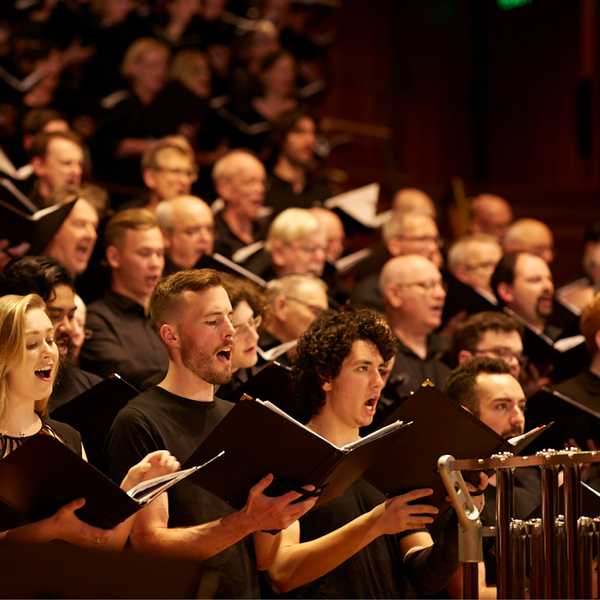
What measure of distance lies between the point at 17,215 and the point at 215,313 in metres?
1.32

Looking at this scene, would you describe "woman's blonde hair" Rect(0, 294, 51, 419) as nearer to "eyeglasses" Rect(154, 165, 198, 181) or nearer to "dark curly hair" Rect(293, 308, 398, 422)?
"dark curly hair" Rect(293, 308, 398, 422)

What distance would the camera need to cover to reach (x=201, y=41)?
829 cm

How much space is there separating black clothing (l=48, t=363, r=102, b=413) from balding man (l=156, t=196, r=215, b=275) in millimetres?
1333

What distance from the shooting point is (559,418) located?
14.0 feet

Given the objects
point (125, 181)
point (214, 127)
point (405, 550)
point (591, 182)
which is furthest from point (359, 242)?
point (405, 550)

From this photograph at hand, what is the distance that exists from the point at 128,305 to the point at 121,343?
213 millimetres

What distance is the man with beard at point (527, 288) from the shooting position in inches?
236

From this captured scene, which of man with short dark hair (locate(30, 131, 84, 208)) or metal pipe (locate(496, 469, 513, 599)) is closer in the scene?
metal pipe (locate(496, 469, 513, 599))

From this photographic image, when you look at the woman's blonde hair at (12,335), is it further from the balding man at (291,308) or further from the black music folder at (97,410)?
the balding man at (291,308)

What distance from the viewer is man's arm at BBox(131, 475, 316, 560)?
317 cm

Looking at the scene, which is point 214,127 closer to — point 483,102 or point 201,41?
point 201,41

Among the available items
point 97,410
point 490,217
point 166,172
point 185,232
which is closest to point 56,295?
point 97,410

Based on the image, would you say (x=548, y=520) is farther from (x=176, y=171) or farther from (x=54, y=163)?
(x=176, y=171)

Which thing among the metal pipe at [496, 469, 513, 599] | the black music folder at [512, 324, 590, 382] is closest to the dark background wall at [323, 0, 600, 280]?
the black music folder at [512, 324, 590, 382]
